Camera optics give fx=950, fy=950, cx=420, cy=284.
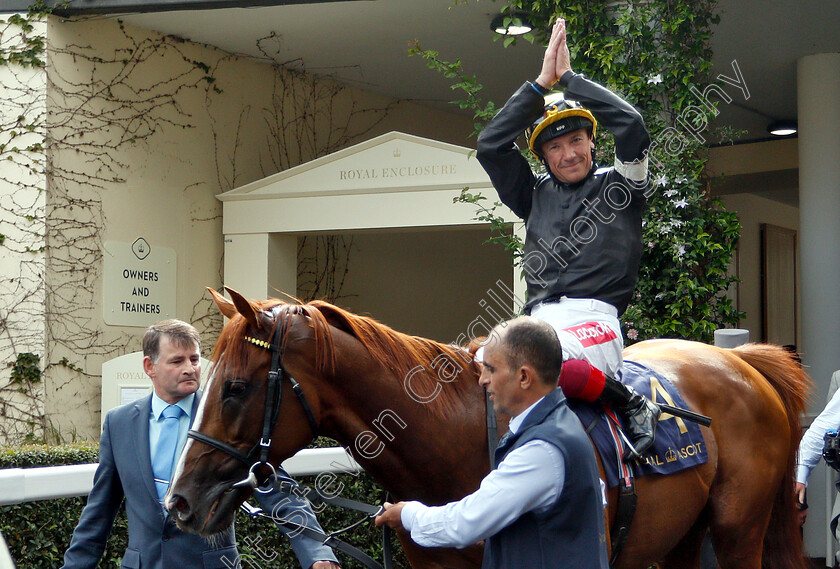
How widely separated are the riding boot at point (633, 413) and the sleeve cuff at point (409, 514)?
1.01 metres

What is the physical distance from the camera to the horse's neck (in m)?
2.91

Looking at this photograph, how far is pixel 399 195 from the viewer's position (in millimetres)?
8938

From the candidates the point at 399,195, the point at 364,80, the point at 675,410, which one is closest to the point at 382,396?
the point at 675,410

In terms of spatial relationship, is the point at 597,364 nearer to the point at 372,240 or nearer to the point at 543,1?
the point at 543,1

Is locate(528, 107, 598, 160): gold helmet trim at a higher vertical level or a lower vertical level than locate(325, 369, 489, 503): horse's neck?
higher

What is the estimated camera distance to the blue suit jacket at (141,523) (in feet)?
9.53

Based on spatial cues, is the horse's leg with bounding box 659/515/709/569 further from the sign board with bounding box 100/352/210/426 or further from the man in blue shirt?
the sign board with bounding box 100/352/210/426

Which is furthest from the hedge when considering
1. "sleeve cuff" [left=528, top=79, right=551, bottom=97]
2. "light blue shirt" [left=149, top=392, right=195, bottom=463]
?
"sleeve cuff" [left=528, top=79, right=551, bottom=97]

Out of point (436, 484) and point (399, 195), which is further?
point (399, 195)

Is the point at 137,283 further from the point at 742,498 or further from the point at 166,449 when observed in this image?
the point at 742,498

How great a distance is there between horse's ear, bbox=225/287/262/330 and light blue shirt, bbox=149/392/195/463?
0.51m

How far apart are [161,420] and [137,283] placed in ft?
20.5

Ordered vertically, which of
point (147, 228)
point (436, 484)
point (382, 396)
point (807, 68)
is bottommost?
point (436, 484)

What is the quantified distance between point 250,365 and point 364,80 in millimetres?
8456
